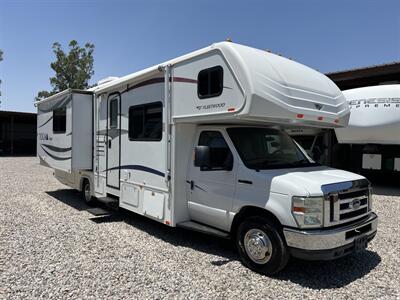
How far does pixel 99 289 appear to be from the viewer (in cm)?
414

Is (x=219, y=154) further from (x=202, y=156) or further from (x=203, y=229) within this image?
(x=203, y=229)

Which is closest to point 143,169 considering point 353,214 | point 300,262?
point 300,262

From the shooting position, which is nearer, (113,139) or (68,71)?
(113,139)

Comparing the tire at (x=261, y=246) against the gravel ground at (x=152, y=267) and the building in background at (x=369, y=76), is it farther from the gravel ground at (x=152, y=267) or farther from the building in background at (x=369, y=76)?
the building in background at (x=369, y=76)

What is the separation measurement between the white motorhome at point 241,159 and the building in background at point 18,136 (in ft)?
94.2

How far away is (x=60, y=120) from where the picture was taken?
9.11 metres

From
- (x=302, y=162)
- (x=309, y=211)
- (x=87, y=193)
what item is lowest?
(x=87, y=193)

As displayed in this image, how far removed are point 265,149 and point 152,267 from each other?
236 centimetres

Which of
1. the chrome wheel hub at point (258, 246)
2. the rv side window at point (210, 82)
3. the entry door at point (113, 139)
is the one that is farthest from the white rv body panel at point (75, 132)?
the chrome wheel hub at point (258, 246)

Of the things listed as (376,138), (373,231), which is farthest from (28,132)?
(373,231)

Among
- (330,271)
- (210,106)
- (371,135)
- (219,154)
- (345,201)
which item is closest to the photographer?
(345,201)

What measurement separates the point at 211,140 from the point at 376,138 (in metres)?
7.87

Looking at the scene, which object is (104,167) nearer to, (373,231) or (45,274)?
(45,274)

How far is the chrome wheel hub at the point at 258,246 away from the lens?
454 centimetres
